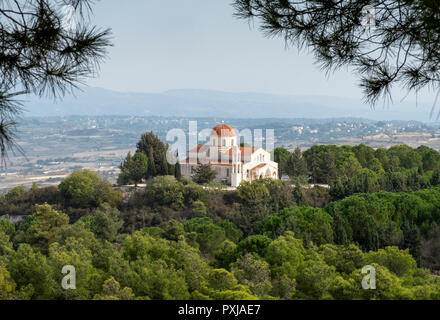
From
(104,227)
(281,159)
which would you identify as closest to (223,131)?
(281,159)

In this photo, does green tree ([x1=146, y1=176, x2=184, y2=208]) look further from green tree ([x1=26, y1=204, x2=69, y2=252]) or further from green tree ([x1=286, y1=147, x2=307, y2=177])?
green tree ([x1=286, y1=147, x2=307, y2=177])

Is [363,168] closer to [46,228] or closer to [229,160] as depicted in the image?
[229,160]

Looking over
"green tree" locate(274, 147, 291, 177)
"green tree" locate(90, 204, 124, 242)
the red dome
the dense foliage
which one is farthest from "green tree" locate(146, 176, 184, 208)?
"green tree" locate(274, 147, 291, 177)

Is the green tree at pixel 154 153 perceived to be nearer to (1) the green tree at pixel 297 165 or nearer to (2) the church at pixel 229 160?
(2) the church at pixel 229 160

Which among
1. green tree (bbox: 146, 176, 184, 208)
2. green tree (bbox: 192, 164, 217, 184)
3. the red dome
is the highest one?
the red dome

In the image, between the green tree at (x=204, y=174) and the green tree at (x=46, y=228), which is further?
the green tree at (x=204, y=174)

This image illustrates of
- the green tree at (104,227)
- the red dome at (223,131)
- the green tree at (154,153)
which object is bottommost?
the green tree at (104,227)

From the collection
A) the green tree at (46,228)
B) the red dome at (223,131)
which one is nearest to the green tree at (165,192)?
the red dome at (223,131)
